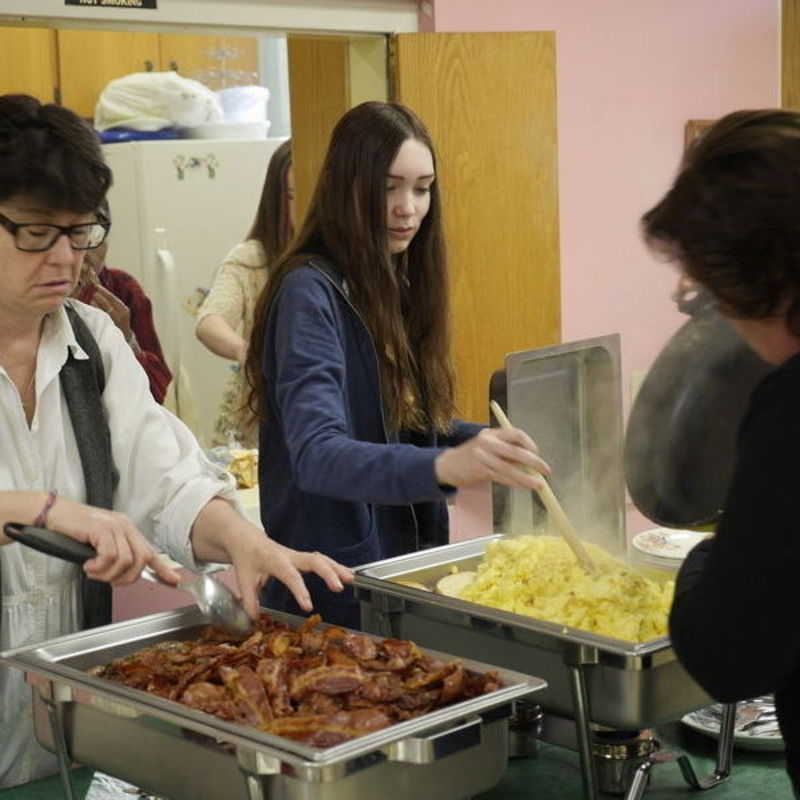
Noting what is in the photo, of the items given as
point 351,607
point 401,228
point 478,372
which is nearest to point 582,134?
point 478,372

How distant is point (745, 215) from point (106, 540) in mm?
871

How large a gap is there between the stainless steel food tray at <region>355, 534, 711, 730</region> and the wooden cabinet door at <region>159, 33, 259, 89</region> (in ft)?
13.7

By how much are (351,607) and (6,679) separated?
1.85 feet

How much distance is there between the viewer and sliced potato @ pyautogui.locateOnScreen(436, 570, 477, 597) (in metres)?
2.08

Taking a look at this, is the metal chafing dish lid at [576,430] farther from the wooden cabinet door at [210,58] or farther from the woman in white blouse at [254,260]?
the wooden cabinet door at [210,58]

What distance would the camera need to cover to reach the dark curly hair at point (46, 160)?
188 centimetres

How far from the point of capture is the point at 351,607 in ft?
7.64

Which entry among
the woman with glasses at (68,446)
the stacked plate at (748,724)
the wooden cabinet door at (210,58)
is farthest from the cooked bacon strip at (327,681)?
the wooden cabinet door at (210,58)

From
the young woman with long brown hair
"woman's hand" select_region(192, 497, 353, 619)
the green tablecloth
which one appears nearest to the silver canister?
the green tablecloth

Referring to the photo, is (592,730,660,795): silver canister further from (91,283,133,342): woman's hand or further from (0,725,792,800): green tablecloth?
(91,283,133,342): woman's hand

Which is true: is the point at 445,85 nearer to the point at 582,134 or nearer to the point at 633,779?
the point at 582,134

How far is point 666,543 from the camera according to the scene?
261 centimetres

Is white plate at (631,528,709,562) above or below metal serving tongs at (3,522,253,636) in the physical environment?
below

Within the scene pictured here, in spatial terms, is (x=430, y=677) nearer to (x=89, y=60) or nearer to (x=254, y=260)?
(x=254, y=260)
